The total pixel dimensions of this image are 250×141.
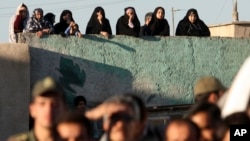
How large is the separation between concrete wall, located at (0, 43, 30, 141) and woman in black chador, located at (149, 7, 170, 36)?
276 centimetres

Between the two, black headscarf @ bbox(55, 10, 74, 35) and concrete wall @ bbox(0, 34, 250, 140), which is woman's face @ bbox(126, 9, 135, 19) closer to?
concrete wall @ bbox(0, 34, 250, 140)

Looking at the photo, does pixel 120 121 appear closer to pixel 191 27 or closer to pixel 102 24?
pixel 102 24

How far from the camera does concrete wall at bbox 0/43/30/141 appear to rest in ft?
70.5

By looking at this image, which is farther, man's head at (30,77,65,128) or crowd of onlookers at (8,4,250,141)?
man's head at (30,77,65,128)

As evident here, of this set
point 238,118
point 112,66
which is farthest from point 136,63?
point 238,118

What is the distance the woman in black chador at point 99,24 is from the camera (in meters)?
22.5

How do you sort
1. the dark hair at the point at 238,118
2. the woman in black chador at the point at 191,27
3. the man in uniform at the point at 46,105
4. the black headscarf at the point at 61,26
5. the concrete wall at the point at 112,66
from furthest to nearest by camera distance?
1. the woman in black chador at the point at 191,27
2. the black headscarf at the point at 61,26
3. the concrete wall at the point at 112,66
4. the man in uniform at the point at 46,105
5. the dark hair at the point at 238,118

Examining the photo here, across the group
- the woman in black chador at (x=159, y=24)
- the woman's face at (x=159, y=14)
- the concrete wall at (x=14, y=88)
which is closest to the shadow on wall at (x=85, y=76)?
the concrete wall at (x=14, y=88)

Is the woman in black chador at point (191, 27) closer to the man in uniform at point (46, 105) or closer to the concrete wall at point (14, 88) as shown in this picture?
the concrete wall at point (14, 88)

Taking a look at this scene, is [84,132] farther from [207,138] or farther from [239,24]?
[239,24]

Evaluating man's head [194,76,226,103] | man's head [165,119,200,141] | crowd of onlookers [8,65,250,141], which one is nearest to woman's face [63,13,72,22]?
man's head [194,76,226,103]

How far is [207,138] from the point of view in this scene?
7402 mm

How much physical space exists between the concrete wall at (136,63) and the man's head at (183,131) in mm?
14600

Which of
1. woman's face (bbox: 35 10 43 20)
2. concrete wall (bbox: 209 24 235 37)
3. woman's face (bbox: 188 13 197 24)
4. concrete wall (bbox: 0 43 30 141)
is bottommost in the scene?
concrete wall (bbox: 0 43 30 141)
